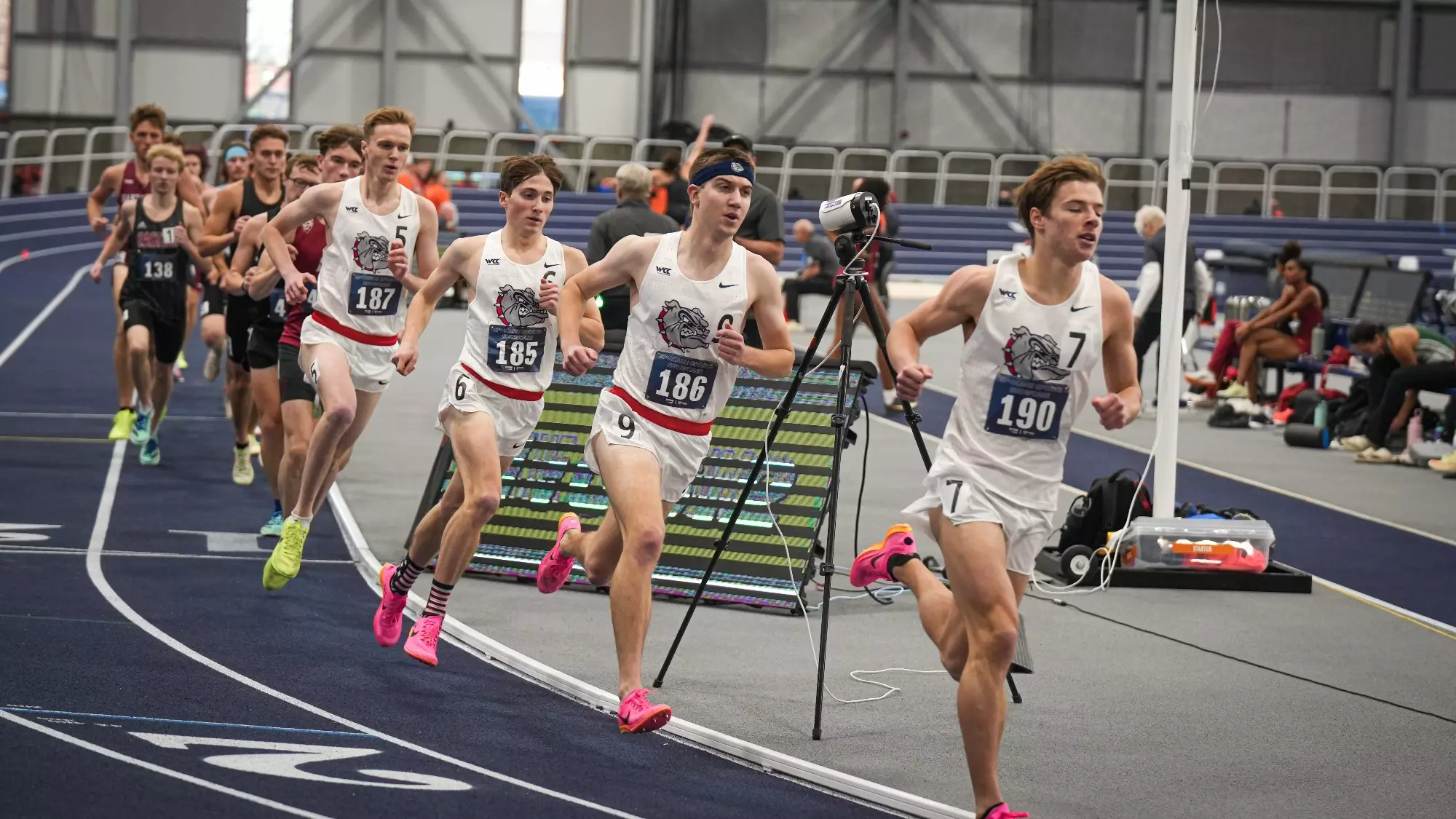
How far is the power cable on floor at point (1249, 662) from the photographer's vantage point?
6.75m

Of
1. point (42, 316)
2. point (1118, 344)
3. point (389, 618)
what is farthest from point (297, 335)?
point (42, 316)

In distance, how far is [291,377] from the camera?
27.7ft

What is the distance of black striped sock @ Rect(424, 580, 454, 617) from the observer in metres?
6.76

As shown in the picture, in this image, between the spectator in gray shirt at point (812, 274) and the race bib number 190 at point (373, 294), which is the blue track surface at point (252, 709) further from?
the spectator in gray shirt at point (812, 274)

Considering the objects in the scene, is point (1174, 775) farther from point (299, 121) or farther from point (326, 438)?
point (299, 121)

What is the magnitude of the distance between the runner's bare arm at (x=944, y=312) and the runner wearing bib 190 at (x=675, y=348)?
0.65 metres

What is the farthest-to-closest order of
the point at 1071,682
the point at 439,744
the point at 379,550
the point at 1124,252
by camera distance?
1. the point at 1124,252
2. the point at 379,550
3. the point at 1071,682
4. the point at 439,744

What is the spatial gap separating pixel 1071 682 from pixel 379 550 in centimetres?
395

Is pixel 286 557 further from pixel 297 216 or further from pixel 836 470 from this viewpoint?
pixel 836 470

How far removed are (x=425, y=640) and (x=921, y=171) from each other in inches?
1211

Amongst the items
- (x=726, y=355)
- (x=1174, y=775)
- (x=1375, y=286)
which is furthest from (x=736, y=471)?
(x=1375, y=286)

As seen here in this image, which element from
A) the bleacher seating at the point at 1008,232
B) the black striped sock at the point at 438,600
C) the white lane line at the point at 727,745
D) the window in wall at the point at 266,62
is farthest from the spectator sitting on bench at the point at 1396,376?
the window in wall at the point at 266,62

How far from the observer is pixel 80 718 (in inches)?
229

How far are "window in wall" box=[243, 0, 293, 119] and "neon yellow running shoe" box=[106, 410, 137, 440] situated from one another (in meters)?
23.5
